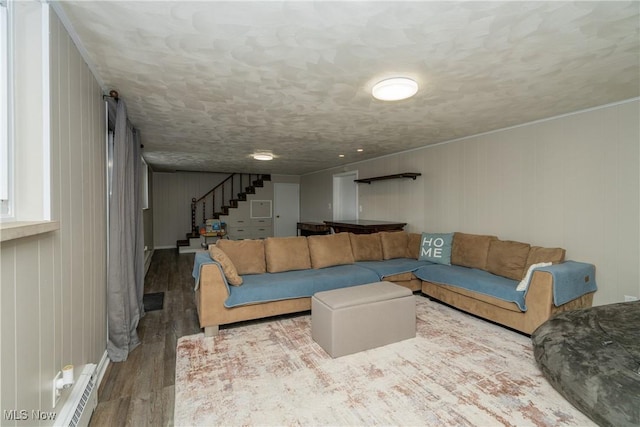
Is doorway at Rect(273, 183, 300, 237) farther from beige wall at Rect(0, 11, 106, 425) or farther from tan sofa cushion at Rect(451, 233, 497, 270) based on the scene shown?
beige wall at Rect(0, 11, 106, 425)

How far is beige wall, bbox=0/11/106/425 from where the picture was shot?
112 centimetres

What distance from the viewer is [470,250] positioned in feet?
12.7

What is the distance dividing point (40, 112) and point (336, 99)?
213 centimetres

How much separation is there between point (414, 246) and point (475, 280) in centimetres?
138

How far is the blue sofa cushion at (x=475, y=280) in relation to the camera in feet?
9.54

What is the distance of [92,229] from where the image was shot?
213cm

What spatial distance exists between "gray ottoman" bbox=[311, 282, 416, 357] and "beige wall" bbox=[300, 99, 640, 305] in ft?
6.78

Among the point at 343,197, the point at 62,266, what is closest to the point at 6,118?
the point at 62,266

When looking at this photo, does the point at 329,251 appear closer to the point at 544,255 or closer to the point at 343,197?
the point at 544,255

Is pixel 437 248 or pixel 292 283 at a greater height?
pixel 437 248

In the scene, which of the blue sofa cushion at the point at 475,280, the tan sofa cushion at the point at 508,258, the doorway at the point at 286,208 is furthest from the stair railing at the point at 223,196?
Answer: the tan sofa cushion at the point at 508,258

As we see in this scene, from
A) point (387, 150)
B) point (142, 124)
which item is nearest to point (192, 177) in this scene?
point (142, 124)

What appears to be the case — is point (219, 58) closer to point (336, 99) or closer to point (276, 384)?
point (336, 99)

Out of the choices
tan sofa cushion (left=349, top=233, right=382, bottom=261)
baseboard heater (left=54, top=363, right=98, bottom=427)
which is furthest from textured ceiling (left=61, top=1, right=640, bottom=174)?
baseboard heater (left=54, top=363, right=98, bottom=427)
